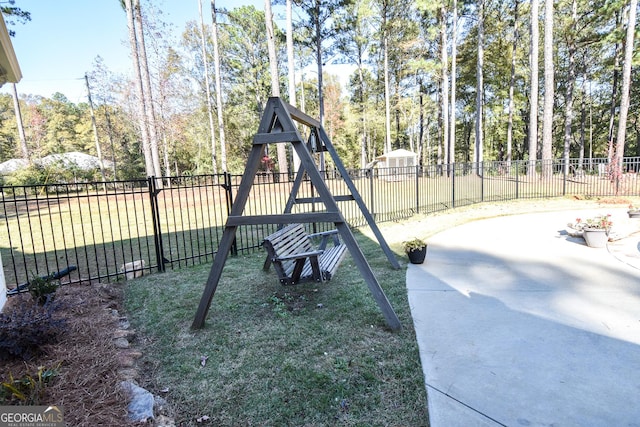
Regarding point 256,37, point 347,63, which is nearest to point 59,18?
point 256,37

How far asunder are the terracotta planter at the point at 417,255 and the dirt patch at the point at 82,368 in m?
4.02

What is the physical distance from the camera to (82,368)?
2.43 metres

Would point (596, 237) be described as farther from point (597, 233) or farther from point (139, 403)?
point (139, 403)

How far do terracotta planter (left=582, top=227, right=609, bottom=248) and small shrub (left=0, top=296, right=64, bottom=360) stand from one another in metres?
7.54

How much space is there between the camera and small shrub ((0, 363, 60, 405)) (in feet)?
6.55

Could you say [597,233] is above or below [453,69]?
below

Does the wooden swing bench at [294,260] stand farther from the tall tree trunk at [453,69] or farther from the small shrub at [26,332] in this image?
the tall tree trunk at [453,69]

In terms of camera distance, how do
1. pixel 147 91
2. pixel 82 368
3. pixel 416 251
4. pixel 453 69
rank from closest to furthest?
pixel 82 368, pixel 416 251, pixel 147 91, pixel 453 69

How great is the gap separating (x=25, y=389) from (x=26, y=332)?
607mm

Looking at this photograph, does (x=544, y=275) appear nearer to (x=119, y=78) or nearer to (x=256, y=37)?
(x=119, y=78)

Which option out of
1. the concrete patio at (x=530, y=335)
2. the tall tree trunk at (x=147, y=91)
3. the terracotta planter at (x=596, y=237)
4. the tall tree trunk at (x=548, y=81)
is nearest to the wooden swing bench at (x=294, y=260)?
the concrete patio at (x=530, y=335)

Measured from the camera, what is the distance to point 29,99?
130ft

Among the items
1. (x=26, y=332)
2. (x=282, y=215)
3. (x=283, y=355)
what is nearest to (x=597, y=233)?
(x=282, y=215)

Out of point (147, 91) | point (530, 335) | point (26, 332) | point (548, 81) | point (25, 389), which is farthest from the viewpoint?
point (147, 91)
